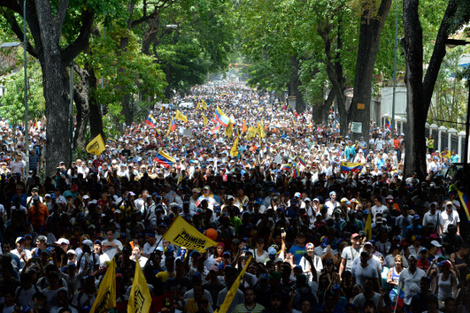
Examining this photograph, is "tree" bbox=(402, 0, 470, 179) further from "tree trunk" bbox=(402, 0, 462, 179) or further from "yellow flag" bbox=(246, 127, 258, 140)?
"yellow flag" bbox=(246, 127, 258, 140)

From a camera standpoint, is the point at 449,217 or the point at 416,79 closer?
the point at 449,217

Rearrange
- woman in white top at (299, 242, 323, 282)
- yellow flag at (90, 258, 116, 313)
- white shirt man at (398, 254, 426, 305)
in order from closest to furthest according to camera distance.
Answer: yellow flag at (90, 258, 116, 313)
white shirt man at (398, 254, 426, 305)
woman in white top at (299, 242, 323, 282)

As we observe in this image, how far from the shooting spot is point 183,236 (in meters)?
9.79

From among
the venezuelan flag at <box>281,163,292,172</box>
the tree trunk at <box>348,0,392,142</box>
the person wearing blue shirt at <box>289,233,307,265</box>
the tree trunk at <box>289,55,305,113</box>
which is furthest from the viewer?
the tree trunk at <box>289,55,305,113</box>

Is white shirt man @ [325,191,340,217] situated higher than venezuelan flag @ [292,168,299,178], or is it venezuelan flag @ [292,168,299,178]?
white shirt man @ [325,191,340,217]

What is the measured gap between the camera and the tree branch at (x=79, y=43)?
22219 mm

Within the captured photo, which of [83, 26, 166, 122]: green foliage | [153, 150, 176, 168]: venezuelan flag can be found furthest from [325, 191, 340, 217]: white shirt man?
[83, 26, 166, 122]: green foliage

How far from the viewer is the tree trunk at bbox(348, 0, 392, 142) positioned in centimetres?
2953

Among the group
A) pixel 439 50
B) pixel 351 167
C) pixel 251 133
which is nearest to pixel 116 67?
pixel 251 133

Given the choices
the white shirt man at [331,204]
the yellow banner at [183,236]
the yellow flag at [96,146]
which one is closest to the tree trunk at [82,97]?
the yellow flag at [96,146]

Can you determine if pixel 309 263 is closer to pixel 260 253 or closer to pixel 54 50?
pixel 260 253

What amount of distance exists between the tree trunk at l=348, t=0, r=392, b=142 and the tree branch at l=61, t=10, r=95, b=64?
11.3m

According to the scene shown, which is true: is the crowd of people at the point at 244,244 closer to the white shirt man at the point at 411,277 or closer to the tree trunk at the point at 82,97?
the white shirt man at the point at 411,277

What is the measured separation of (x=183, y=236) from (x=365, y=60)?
22.1 meters
